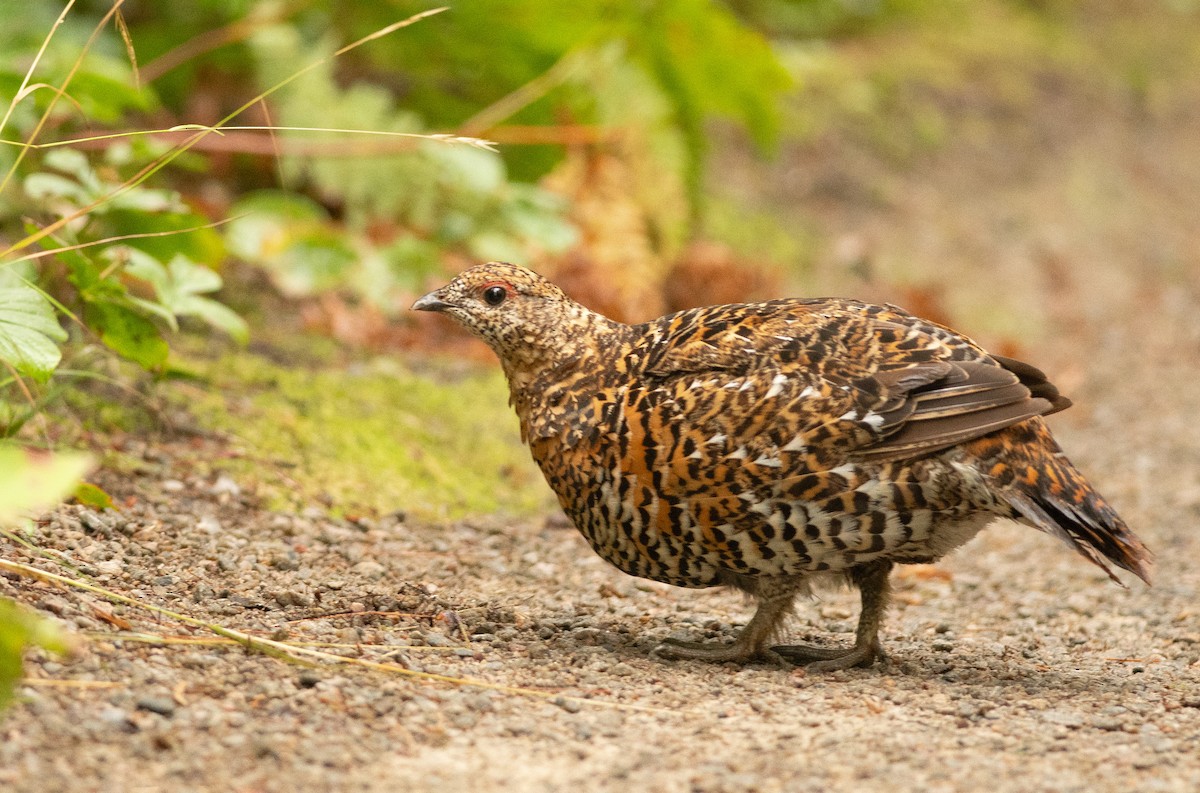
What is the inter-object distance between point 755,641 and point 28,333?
8.17 feet

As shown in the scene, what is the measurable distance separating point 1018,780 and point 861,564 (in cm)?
121

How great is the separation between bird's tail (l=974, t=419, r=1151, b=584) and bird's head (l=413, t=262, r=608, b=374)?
152 cm

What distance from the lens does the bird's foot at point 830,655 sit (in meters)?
4.60

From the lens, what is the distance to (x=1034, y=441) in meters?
4.42

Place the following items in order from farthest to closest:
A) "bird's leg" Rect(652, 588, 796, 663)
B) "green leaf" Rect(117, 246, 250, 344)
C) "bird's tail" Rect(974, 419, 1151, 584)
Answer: "green leaf" Rect(117, 246, 250, 344), "bird's leg" Rect(652, 588, 796, 663), "bird's tail" Rect(974, 419, 1151, 584)

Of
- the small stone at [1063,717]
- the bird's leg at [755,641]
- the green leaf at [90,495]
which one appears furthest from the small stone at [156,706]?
the small stone at [1063,717]

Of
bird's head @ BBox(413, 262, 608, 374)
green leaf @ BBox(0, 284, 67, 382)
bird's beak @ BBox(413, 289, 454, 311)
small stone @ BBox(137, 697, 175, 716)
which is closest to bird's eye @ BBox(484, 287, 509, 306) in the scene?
bird's head @ BBox(413, 262, 608, 374)

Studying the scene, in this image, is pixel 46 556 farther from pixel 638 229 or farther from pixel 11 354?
pixel 638 229

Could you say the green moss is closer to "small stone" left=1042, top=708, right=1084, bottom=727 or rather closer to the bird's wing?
the bird's wing

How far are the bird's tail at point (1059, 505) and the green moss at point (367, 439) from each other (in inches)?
105

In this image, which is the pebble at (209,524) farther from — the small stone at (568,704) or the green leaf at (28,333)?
the small stone at (568,704)

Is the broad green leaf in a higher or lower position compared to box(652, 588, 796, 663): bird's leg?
higher

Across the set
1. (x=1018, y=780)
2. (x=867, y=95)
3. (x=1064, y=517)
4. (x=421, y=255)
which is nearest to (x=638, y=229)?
(x=421, y=255)

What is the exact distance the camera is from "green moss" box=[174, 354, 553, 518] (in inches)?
232
